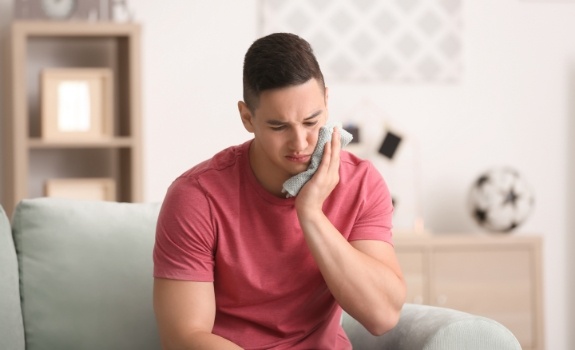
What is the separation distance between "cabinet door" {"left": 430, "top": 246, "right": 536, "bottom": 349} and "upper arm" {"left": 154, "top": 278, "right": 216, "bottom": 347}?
204 centimetres

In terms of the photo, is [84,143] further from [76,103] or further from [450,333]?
[450,333]

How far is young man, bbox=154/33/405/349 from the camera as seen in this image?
2061 millimetres

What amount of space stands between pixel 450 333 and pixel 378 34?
2531 millimetres

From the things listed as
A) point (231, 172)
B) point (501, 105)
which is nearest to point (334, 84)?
point (501, 105)

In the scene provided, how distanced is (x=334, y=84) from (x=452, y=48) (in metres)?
0.58

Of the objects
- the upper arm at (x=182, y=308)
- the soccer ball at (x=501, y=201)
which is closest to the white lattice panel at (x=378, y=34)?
the soccer ball at (x=501, y=201)

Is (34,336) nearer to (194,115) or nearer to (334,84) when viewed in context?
(194,115)

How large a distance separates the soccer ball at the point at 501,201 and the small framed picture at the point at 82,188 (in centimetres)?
152

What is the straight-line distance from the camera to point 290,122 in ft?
6.70

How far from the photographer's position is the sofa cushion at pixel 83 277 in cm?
235

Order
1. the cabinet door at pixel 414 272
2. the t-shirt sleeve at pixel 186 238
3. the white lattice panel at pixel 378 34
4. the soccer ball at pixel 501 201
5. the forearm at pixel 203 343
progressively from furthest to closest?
the white lattice panel at pixel 378 34 → the soccer ball at pixel 501 201 → the cabinet door at pixel 414 272 → the t-shirt sleeve at pixel 186 238 → the forearm at pixel 203 343

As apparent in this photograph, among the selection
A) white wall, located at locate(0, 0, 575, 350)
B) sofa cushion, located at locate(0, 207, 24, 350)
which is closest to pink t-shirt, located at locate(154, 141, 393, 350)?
sofa cushion, located at locate(0, 207, 24, 350)

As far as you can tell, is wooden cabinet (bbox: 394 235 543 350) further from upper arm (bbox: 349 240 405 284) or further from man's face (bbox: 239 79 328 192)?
man's face (bbox: 239 79 328 192)

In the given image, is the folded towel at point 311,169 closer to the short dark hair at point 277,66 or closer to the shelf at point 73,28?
the short dark hair at point 277,66
